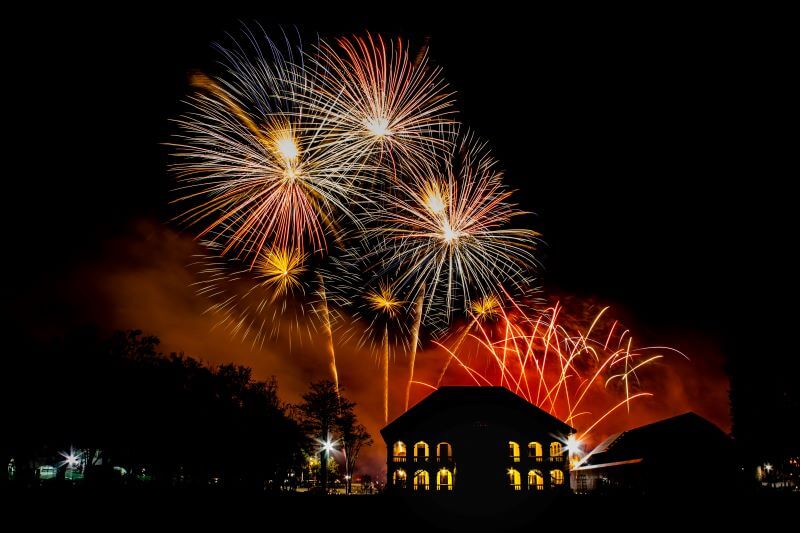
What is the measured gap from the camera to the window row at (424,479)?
36628 mm

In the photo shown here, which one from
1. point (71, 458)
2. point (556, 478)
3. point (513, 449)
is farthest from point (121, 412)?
point (71, 458)

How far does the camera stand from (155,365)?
1737 inches

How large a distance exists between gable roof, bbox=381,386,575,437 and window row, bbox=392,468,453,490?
9.24 ft

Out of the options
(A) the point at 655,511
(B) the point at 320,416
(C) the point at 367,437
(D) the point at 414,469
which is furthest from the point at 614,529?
(C) the point at 367,437

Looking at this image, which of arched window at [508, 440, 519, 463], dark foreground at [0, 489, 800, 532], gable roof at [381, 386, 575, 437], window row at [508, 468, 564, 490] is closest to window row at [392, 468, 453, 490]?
gable roof at [381, 386, 575, 437]

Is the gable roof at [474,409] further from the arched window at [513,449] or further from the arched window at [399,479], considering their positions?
the arched window at [399,479]

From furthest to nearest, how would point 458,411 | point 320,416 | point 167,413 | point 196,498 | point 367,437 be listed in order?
point 367,437 < point 320,416 < point 167,413 < point 458,411 < point 196,498

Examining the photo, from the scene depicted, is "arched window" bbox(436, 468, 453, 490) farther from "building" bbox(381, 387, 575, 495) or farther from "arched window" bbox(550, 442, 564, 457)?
"arched window" bbox(550, 442, 564, 457)

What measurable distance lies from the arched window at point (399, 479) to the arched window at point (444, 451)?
8.64 ft

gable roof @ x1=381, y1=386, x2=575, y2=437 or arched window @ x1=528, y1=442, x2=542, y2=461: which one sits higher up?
gable roof @ x1=381, y1=386, x2=575, y2=437

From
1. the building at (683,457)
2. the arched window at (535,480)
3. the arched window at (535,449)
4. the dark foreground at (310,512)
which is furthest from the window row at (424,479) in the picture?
the dark foreground at (310,512)

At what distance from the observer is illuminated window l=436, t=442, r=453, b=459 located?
120 feet

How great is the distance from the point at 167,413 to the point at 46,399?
7.73 metres

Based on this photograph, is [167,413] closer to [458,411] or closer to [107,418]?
Result: [107,418]
